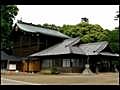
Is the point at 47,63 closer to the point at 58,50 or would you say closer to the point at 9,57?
the point at 58,50

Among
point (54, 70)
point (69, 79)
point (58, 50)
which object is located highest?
point (58, 50)

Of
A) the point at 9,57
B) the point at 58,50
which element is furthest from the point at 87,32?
the point at 9,57

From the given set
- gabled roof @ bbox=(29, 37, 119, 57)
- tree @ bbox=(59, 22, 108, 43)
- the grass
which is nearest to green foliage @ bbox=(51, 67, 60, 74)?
gabled roof @ bbox=(29, 37, 119, 57)

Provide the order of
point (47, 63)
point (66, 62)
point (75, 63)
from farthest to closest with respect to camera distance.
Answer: point (47, 63) < point (75, 63) < point (66, 62)

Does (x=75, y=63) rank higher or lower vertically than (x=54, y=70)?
higher

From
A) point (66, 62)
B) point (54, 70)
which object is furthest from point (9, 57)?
point (66, 62)

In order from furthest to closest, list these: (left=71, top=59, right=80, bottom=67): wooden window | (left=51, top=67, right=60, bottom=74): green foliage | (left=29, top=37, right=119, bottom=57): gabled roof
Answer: (left=29, top=37, right=119, bottom=57): gabled roof → (left=71, top=59, right=80, bottom=67): wooden window → (left=51, top=67, right=60, bottom=74): green foliage

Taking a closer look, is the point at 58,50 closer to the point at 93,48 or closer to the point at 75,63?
the point at 75,63

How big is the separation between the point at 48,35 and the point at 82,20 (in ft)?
37.4

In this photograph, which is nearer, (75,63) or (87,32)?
(75,63)

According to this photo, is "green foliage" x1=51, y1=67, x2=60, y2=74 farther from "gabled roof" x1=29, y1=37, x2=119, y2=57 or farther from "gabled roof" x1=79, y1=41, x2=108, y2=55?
"gabled roof" x1=79, y1=41, x2=108, y2=55

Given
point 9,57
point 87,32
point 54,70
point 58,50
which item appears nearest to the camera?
point 54,70

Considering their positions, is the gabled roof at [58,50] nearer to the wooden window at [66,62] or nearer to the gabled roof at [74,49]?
the gabled roof at [74,49]
